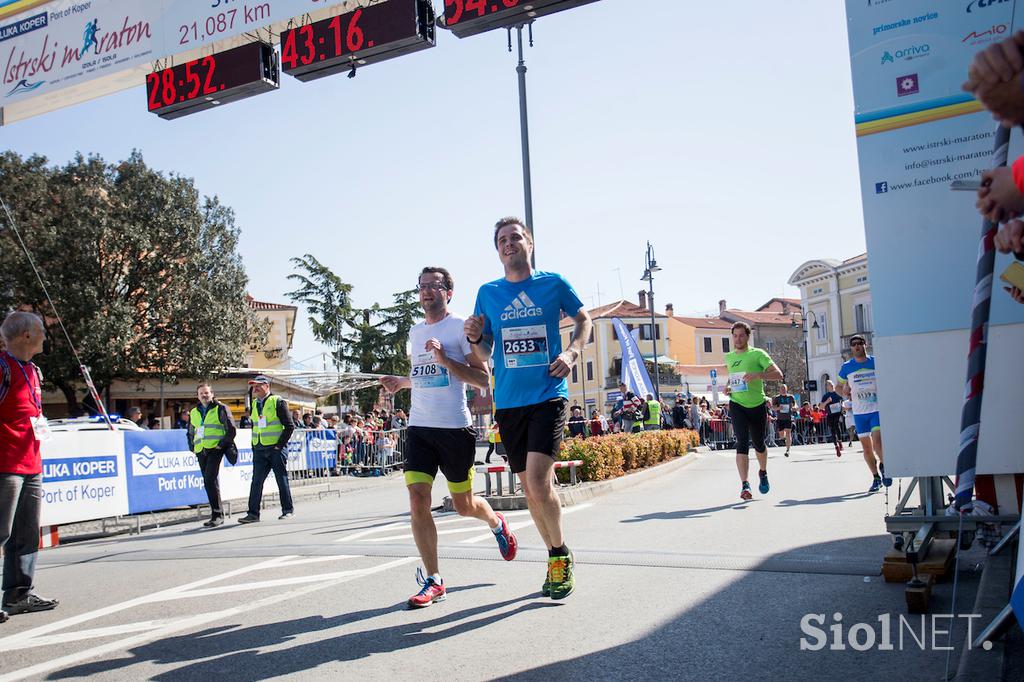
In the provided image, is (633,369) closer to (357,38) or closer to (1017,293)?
(357,38)

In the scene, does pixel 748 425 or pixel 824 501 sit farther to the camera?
pixel 748 425

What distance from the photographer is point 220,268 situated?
41.3 meters

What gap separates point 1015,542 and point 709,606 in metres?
1.76

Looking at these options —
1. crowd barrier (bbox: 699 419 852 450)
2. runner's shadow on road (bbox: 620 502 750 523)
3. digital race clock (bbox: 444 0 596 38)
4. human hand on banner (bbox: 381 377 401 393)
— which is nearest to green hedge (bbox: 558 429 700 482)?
runner's shadow on road (bbox: 620 502 750 523)

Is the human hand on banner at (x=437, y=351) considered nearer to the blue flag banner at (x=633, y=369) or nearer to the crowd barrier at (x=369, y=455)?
the crowd barrier at (x=369, y=455)

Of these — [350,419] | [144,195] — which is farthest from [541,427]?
[144,195]

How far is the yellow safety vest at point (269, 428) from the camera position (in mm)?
12008

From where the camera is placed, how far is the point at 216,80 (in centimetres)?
1113

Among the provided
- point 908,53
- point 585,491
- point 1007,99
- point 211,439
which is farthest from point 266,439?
point 1007,99

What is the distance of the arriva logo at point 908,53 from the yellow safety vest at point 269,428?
9.22 m

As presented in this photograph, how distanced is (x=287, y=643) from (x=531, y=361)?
2.05 m

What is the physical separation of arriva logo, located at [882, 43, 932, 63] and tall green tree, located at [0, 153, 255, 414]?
34737mm

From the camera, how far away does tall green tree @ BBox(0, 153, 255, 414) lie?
34.7 metres

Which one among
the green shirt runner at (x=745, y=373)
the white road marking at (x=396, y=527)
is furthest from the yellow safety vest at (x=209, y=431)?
the green shirt runner at (x=745, y=373)
